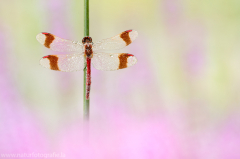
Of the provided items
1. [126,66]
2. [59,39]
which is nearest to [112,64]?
[126,66]

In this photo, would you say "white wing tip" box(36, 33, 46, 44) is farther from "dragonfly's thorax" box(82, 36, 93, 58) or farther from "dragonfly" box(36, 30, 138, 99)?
"dragonfly's thorax" box(82, 36, 93, 58)

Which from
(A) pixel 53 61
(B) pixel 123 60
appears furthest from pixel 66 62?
(B) pixel 123 60

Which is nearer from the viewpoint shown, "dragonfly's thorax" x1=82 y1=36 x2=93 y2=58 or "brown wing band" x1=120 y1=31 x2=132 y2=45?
"dragonfly's thorax" x1=82 y1=36 x2=93 y2=58

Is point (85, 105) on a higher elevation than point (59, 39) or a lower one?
lower

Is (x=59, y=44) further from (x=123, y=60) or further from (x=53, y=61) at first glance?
(x=123, y=60)

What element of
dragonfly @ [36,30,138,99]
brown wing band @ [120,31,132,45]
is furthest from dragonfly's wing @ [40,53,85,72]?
brown wing band @ [120,31,132,45]

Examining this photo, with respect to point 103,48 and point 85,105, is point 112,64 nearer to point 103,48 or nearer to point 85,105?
point 103,48

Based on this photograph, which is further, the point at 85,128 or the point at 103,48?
the point at 103,48
